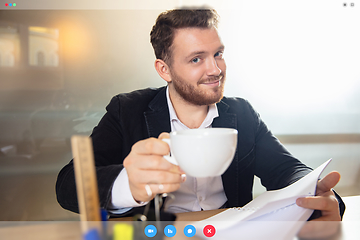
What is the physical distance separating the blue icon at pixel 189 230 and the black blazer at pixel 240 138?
1.25 feet

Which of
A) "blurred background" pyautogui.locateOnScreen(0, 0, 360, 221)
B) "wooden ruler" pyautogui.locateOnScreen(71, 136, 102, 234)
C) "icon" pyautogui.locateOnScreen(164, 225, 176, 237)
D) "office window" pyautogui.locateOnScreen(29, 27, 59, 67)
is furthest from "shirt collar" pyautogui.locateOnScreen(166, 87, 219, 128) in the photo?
"wooden ruler" pyautogui.locateOnScreen(71, 136, 102, 234)

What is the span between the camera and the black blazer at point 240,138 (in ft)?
2.72

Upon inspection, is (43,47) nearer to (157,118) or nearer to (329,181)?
(157,118)

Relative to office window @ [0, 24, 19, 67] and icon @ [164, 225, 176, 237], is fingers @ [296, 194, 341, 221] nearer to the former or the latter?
icon @ [164, 225, 176, 237]

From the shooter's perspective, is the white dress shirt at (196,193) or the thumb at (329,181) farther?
the white dress shirt at (196,193)

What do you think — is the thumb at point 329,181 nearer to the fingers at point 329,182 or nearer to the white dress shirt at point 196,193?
the fingers at point 329,182

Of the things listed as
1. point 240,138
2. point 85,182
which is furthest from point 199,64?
point 85,182

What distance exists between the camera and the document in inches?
18.1

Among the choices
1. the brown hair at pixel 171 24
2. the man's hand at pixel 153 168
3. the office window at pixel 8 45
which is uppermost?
the brown hair at pixel 171 24

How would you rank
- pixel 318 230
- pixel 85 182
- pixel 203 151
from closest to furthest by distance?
pixel 85 182, pixel 203 151, pixel 318 230

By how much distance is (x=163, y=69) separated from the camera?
3.09 ft

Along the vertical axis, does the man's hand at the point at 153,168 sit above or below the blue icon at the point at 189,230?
above

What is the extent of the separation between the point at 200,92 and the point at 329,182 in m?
0.45

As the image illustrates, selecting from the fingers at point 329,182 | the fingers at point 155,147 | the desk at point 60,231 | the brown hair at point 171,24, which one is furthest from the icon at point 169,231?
the brown hair at point 171,24
